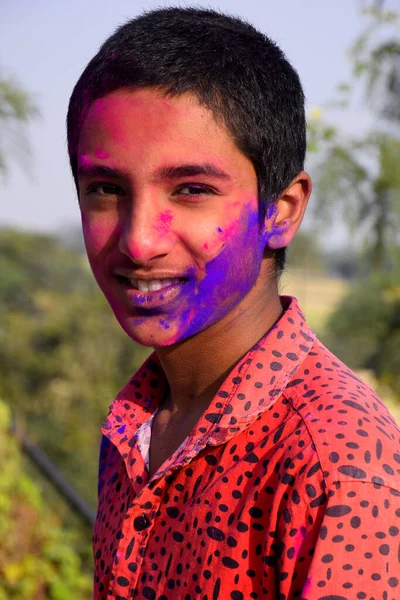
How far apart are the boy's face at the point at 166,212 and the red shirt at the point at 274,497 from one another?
6.7 inches

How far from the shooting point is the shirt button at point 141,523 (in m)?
1.63

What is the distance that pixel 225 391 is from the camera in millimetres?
1611

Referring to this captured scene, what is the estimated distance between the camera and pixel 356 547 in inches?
49.4

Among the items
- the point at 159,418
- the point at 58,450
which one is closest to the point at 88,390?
the point at 58,450

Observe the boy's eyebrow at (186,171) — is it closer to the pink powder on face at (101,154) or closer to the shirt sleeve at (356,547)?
the pink powder on face at (101,154)

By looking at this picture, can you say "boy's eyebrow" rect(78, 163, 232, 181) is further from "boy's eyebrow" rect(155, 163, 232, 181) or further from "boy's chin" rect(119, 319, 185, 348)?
"boy's chin" rect(119, 319, 185, 348)

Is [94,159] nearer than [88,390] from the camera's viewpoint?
Yes

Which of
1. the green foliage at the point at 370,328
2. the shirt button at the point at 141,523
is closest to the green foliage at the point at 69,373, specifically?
the green foliage at the point at 370,328

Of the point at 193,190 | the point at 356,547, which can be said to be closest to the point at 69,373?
the point at 193,190

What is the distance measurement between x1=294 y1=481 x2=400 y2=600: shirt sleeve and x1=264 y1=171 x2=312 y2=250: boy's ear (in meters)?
0.65

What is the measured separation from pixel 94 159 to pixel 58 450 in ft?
43.9

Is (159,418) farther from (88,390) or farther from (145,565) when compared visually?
(88,390)

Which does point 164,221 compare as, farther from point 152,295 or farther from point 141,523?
point 141,523

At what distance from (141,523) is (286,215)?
738 mm
